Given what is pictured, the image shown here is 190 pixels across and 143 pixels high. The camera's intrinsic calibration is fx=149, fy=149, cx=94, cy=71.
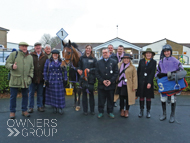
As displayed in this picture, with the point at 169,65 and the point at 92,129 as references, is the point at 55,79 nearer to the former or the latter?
the point at 92,129

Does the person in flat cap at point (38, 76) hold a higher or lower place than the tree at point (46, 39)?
lower

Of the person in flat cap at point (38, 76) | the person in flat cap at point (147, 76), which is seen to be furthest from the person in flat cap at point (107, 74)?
the person in flat cap at point (38, 76)

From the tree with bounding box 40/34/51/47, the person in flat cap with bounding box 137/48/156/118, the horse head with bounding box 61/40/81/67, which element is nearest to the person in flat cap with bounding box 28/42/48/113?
the horse head with bounding box 61/40/81/67

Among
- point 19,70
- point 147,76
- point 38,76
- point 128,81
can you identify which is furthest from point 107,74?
point 19,70

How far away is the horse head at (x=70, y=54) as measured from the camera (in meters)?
4.52

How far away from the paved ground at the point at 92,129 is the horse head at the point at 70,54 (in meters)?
1.63

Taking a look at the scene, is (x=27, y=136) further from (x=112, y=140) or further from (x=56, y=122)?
(x=112, y=140)

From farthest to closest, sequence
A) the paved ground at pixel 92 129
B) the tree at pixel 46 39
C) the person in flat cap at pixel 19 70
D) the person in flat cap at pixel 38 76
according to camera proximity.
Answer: the tree at pixel 46 39, the person in flat cap at pixel 38 76, the person in flat cap at pixel 19 70, the paved ground at pixel 92 129

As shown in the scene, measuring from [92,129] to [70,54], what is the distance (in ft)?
7.58

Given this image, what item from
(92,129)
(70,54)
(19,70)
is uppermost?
(70,54)

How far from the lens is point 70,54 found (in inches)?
183

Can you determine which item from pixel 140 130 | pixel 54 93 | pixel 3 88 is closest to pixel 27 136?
pixel 54 93

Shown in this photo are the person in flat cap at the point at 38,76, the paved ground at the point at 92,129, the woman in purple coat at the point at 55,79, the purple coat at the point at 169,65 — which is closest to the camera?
the paved ground at the point at 92,129

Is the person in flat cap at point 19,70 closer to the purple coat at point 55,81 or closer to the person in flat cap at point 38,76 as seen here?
the person in flat cap at point 38,76
